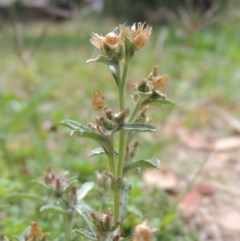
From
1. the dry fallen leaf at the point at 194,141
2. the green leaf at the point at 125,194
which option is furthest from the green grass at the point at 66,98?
the green leaf at the point at 125,194

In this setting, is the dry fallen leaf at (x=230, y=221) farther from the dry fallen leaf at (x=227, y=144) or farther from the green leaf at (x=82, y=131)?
the green leaf at (x=82, y=131)

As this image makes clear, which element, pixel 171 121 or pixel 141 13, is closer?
pixel 171 121

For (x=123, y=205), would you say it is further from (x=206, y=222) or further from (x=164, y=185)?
(x=164, y=185)

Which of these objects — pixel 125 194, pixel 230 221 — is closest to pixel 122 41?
pixel 125 194

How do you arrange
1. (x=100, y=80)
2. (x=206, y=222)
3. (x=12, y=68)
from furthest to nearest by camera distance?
(x=12, y=68) → (x=100, y=80) → (x=206, y=222)

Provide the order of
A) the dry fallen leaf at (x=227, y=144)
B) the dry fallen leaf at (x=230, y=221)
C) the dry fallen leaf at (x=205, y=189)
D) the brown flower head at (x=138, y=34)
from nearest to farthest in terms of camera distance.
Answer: the brown flower head at (x=138, y=34) < the dry fallen leaf at (x=230, y=221) < the dry fallen leaf at (x=205, y=189) < the dry fallen leaf at (x=227, y=144)

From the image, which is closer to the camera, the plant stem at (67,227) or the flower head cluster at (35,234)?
the flower head cluster at (35,234)

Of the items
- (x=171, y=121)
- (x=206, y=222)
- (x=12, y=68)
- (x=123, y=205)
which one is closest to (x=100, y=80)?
(x=171, y=121)
